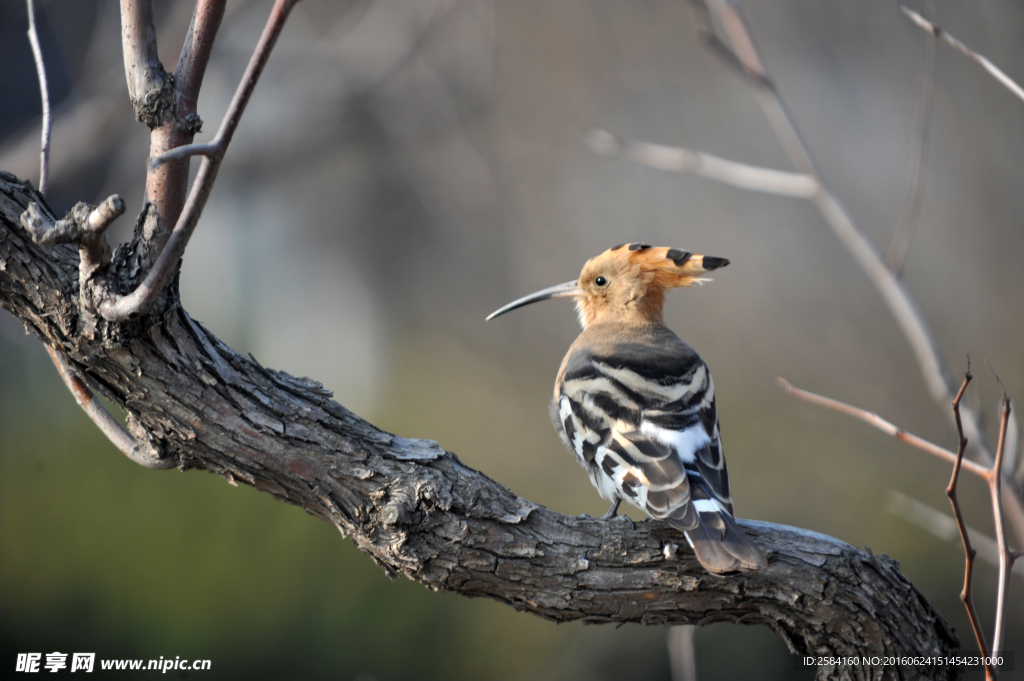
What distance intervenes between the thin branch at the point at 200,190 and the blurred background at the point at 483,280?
6.50 ft

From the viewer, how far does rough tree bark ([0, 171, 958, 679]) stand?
926 millimetres

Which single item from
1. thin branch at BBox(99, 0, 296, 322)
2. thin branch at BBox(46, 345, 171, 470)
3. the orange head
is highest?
the orange head

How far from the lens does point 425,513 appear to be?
1.04 metres

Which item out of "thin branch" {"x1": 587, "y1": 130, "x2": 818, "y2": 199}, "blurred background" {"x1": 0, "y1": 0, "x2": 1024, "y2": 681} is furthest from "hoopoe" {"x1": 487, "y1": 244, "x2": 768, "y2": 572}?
"blurred background" {"x1": 0, "y1": 0, "x2": 1024, "y2": 681}

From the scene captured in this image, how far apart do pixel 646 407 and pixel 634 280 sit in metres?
0.48

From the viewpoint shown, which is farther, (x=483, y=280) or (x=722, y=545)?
(x=483, y=280)

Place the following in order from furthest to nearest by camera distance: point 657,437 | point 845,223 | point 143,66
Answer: point 845,223 → point 657,437 → point 143,66

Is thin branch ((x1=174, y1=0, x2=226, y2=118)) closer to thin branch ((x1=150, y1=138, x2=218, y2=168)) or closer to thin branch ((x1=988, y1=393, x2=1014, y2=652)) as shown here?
thin branch ((x1=150, y1=138, x2=218, y2=168))

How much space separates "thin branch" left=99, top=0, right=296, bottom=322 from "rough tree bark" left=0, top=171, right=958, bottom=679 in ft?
0.25

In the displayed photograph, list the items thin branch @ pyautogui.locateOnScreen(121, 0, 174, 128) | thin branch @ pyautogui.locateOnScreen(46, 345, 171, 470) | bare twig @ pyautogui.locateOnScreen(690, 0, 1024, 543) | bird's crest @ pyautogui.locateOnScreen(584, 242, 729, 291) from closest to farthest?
thin branch @ pyautogui.locateOnScreen(121, 0, 174, 128) < thin branch @ pyautogui.locateOnScreen(46, 345, 171, 470) < bare twig @ pyautogui.locateOnScreen(690, 0, 1024, 543) < bird's crest @ pyautogui.locateOnScreen(584, 242, 729, 291)

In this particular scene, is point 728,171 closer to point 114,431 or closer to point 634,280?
point 634,280

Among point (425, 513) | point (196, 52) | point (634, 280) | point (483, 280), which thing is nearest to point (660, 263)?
point (634, 280)

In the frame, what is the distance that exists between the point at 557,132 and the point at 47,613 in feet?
10.3

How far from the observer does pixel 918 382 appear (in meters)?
3.38
